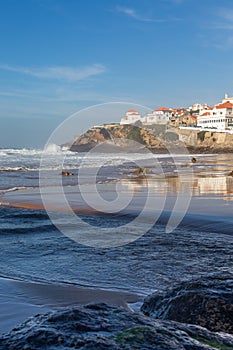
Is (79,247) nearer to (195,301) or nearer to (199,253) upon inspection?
(199,253)

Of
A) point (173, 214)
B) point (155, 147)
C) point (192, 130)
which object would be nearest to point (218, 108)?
point (192, 130)

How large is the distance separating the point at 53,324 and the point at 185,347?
0.80m

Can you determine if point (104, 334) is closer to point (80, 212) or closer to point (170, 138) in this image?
point (80, 212)

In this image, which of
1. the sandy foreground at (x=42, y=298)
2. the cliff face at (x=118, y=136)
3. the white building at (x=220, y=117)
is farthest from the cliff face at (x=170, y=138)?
the sandy foreground at (x=42, y=298)

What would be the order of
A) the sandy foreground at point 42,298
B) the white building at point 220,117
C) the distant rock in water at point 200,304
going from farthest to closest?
the white building at point 220,117
the sandy foreground at point 42,298
the distant rock in water at point 200,304

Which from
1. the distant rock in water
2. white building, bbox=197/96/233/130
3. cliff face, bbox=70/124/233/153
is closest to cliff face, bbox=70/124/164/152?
cliff face, bbox=70/124/233/153

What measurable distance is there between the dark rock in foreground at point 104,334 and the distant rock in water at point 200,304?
1.80ft

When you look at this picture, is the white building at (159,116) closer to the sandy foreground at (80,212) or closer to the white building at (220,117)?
the white building at (220,117)

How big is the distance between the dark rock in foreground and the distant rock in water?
1.80 feet

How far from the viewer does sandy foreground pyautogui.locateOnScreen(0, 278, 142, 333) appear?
13.2 ft

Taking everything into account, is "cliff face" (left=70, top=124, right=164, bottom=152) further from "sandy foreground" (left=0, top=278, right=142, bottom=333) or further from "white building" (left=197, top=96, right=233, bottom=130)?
"sandy foreground" (left=0, top=278, right=142, bottom=333)

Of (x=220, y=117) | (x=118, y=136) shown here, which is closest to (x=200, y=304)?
(x=118, y=136)

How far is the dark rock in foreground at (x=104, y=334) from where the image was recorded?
2.26 meters

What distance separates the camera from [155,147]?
114 meters
